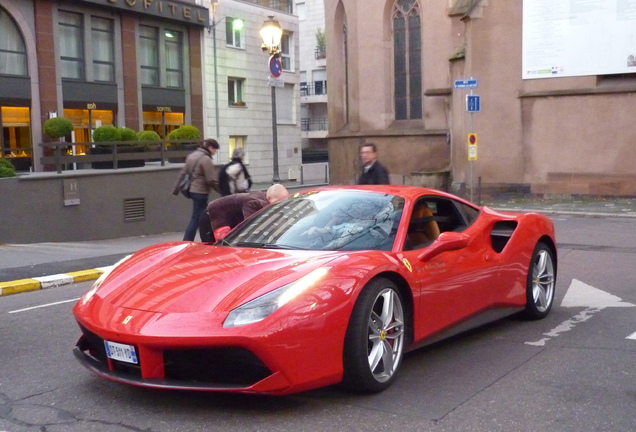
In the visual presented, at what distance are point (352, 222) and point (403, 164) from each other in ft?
87.6

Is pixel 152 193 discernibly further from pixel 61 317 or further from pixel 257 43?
pixel 257 43

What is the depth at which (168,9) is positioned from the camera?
3356cm

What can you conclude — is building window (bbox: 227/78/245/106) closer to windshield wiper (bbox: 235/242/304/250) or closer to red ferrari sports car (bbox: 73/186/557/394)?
red ferrari sports car (bbox: 73/186/557/394)

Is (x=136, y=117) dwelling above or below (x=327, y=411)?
above

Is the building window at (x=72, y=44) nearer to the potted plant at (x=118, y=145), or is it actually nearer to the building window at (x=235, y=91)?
the building window at (x=235, y=91)

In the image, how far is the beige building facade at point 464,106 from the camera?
2466 cm

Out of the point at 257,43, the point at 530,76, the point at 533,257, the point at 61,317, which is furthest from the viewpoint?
the point at 257,43

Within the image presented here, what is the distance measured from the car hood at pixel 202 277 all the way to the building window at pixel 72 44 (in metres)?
25.9

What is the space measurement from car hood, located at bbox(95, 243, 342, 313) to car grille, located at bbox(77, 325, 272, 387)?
0.26m

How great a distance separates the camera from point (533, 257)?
23.3 feet

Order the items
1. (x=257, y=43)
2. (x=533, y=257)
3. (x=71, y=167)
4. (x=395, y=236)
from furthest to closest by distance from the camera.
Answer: (x=257, y=43) → (x=71, y=167) → (x=533, y=257) → (x=395, y=236)

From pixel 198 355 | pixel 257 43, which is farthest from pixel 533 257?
pixel 257 43

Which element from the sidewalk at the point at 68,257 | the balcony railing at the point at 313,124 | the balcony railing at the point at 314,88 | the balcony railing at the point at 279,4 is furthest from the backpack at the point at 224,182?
the balcony railing at the point at 314,88

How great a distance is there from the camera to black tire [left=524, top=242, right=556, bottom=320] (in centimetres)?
703
